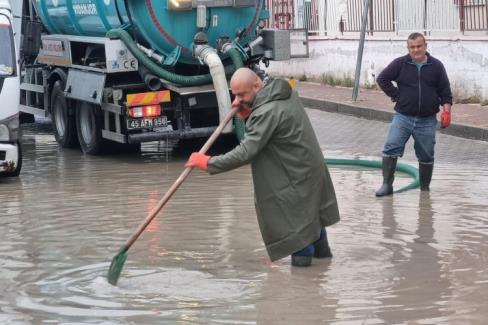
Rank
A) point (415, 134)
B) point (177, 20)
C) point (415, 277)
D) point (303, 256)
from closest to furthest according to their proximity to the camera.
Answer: point (415, 277) < point (303, 256) < point (415, 134) < point (177, 20)

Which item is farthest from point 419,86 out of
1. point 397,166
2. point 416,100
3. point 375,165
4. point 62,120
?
point 62,120

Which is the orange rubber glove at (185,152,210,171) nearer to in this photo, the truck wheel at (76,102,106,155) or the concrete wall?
the truck wheel at (76,102,106,155)

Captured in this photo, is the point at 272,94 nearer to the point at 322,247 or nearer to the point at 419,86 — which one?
the point at 322,247

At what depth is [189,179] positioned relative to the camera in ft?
44.0

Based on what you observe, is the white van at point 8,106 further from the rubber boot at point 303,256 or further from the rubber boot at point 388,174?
the rubber boot at point 303,256

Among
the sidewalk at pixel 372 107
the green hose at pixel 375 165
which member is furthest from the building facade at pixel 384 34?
the green hose at pixel 375 165

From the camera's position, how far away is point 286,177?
26.7 feet

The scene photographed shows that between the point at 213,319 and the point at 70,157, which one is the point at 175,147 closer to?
the point at 70,157

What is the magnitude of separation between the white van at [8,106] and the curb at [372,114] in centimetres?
668

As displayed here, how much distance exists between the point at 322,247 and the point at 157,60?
6.79 m

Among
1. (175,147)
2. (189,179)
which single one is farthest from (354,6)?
(189,179)

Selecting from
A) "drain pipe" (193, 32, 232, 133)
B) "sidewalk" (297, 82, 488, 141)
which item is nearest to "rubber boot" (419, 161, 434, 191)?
"drain pipe" (193, 32, 232, 133)

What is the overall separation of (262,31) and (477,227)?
6474mm

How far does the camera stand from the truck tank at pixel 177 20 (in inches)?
578
